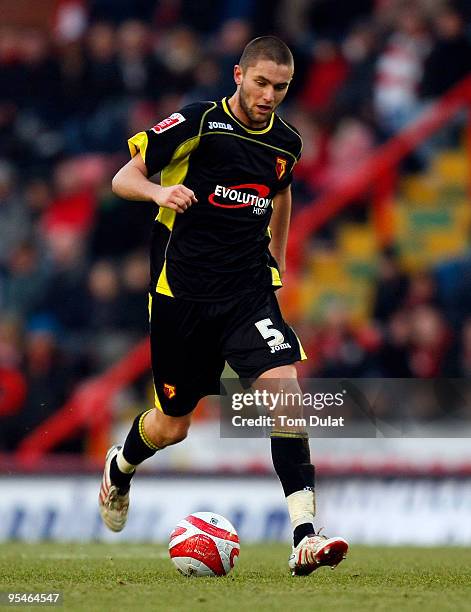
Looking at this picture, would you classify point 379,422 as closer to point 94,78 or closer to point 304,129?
Result: point 304,129

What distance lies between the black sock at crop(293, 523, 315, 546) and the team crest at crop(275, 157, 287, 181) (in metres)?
1.72

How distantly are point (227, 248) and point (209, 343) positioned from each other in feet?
1.58

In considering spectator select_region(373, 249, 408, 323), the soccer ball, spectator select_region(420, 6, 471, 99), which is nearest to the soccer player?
the soccer ball

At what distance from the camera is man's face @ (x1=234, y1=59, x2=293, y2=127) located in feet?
20.8

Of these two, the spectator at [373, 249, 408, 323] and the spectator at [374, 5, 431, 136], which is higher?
the spectator at [374, 5, 431, 136]

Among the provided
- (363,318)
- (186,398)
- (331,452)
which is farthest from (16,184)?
(186,398)

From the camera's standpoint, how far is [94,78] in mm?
14852

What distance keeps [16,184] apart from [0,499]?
185 inches

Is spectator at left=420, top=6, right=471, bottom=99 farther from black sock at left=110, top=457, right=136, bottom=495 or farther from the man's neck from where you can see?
black sock at left=110, top=457, right=136, bottom=495

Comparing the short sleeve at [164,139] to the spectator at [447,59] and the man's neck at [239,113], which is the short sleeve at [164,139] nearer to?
the man's neck at [239,113]

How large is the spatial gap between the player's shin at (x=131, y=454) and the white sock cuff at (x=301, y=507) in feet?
3.82

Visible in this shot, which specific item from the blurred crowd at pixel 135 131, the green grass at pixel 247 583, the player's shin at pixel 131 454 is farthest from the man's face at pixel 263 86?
the blurred crowd at pixel 135 131

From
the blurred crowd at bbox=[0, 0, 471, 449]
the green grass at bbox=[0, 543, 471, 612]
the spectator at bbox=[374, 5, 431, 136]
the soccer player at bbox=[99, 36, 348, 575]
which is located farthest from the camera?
the spectator at bbox=[374, 5, 431, 136]

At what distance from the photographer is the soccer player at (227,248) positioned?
6363 mm
